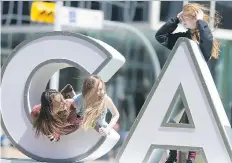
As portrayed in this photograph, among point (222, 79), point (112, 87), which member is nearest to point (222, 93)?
point (222, 79)

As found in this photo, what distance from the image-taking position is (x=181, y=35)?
5727mm

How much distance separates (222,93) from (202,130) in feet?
42.8

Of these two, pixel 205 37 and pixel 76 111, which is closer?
pixel 205 37

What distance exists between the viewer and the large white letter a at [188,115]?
5285mm

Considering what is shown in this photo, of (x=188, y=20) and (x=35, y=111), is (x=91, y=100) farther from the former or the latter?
(x=188, y=20)

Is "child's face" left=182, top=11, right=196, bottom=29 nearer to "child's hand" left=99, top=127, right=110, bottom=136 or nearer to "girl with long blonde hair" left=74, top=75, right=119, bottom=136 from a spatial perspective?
"girl with long blonde hair" left=74, top=75, right=119, bottom=136

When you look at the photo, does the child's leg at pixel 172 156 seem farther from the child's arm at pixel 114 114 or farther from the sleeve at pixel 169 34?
the sleeve at pixel 169 34

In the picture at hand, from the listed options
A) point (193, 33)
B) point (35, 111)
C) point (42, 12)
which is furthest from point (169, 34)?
point (42, 12)

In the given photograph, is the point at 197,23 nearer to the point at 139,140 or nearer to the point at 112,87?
the point at 139,140

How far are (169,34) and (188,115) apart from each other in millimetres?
776

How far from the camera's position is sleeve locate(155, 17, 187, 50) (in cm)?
568

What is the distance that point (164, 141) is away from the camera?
5.42 meters

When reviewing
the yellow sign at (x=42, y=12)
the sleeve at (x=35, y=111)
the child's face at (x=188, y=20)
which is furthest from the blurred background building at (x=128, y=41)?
the child's face at (x=188, y=20)

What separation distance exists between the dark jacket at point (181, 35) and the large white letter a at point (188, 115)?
69mm
